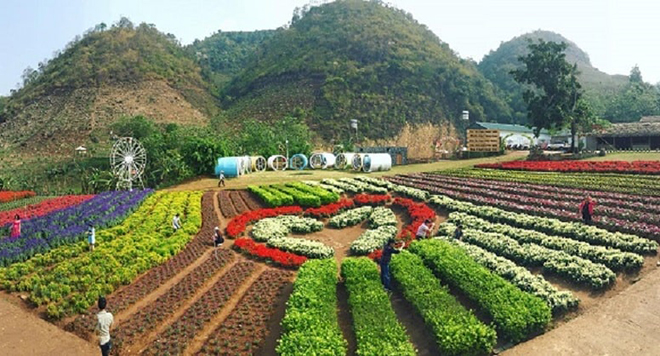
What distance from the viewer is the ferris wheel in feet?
111

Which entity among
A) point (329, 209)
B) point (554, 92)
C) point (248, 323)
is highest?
point (554, 92)

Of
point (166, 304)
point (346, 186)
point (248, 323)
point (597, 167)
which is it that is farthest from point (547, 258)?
point (597, 167)

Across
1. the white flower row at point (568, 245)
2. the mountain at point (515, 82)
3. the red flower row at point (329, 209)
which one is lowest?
the white flower row at point (568, 245)

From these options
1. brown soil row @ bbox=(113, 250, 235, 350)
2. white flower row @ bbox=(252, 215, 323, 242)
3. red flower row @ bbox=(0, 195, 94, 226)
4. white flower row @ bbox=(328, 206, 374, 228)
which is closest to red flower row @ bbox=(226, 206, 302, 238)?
white flower row @ bbox=(252, 215, 323, 242)

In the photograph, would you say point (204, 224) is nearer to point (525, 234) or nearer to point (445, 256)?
point (445, 256)

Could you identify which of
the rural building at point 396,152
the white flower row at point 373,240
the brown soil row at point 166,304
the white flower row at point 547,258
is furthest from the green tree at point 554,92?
the brown soil row at point 166,304

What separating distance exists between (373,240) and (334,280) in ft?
17.2

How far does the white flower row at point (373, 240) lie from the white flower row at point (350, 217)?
7.67 ft

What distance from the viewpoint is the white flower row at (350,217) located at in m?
21.9

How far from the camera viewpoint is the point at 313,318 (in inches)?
399

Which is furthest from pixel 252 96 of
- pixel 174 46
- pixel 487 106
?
pixel 487 106

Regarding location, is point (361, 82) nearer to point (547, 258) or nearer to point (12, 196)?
point (12, 196)

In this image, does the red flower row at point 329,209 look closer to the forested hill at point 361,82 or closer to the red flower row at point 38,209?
the red flower row at point 38,209

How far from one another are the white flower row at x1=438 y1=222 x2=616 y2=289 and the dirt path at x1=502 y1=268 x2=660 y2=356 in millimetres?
810
